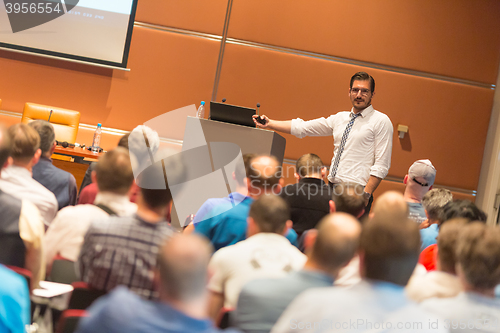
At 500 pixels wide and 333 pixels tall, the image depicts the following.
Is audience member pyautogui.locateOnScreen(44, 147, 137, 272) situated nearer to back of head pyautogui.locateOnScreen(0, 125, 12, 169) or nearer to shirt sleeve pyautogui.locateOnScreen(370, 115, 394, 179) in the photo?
back of head pyautogui.locateOnScreen(0, 125, 12, 169)

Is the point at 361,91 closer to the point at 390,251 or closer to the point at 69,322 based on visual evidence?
the point at 390,251

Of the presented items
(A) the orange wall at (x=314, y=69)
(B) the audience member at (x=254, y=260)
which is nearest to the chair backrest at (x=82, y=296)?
(B) the audience member at (x=254, y=260)

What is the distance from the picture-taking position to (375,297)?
1.09 meters

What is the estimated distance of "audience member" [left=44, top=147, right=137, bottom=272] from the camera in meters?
1.58

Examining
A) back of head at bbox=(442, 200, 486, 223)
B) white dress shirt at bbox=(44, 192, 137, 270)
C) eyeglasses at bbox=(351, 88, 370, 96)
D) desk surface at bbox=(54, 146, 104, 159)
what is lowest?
white dress shirt at bbox=(44, 192, 137, 270)

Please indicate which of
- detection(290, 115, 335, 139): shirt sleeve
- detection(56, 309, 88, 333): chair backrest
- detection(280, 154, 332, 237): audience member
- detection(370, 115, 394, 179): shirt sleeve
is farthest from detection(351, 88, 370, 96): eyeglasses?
detection(56, 309, 88, 333): chair backrest

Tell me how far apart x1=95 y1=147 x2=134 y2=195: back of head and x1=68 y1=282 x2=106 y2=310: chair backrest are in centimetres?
43

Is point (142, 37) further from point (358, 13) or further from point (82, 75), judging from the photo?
point (358, 13)

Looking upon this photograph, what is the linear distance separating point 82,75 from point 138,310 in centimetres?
414

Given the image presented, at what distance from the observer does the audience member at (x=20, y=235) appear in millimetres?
1517

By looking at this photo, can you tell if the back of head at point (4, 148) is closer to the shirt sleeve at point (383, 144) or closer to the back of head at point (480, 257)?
the back of head at point (480, 257)

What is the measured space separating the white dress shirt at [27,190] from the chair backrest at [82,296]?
0.67m

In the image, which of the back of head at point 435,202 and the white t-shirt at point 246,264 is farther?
the back of head at point 435,202

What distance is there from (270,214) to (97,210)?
62cm
